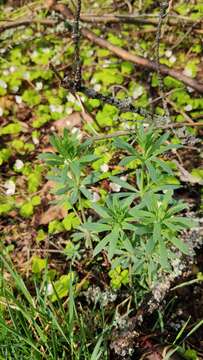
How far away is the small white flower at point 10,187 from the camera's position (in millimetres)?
3147

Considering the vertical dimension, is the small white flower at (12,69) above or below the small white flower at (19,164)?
above

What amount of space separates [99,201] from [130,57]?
1.11 meters

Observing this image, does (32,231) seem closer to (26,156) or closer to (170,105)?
(26,156)

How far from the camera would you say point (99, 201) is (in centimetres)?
286

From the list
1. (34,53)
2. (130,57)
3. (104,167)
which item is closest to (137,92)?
(130,57)

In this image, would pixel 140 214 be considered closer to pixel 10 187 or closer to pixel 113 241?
pixel 113 241

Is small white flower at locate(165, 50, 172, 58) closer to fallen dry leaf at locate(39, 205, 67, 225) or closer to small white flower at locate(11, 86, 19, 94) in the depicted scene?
small white flower at locate(11, 86, 19, 94)

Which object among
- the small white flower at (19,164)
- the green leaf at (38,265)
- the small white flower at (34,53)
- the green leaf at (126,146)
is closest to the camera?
the green leaf at (126,146)

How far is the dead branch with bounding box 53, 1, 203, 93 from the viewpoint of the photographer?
303 cm

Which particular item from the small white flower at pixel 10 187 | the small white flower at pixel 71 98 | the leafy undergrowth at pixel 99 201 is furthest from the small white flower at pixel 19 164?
the small white flower at pixel 71 98

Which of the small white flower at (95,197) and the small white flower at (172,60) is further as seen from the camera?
the small white flower at (172,60)

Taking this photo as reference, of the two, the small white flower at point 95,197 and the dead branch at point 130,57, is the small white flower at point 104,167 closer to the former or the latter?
the small white flower at point 95,197

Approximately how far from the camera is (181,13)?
377 centimetres

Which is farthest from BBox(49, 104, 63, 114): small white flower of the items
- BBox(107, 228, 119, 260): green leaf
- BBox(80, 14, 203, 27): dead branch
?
BBox(107, 228, 119, 260): green leaf
